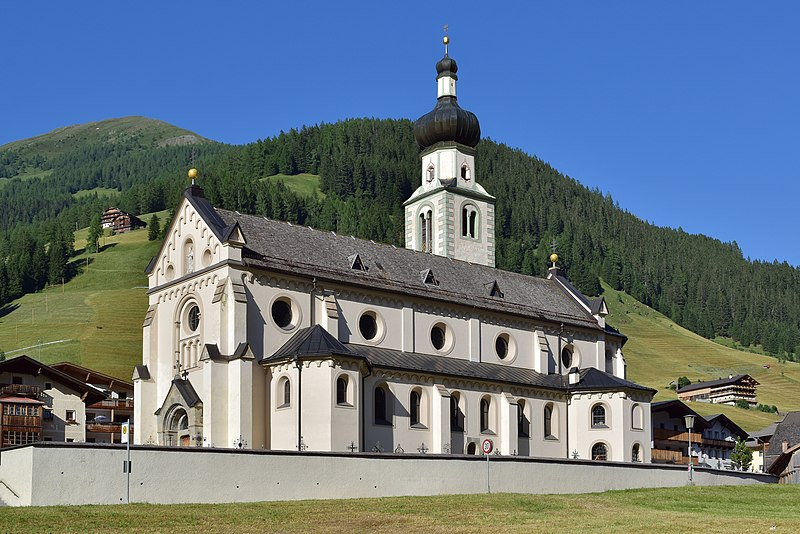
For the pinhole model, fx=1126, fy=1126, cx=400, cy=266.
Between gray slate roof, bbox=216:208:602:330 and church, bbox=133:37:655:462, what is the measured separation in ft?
0.41

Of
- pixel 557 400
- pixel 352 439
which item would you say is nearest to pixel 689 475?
pixel 557 400

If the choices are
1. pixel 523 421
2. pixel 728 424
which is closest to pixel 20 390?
pixel 523 421

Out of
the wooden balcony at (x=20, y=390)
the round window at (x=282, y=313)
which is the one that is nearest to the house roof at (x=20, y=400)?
the wooden balcony at (x=20, y=390)

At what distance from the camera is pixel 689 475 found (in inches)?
2243

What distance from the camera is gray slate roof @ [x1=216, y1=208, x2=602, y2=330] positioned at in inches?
2298

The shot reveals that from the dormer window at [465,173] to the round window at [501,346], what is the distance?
15.3 metres

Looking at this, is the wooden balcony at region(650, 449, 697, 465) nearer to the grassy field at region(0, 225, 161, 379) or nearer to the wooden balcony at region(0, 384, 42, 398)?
the wooden balcony at region(0, 384, 42, 398)

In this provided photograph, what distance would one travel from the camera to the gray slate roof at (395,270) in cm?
5838

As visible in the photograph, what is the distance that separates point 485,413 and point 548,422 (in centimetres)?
585

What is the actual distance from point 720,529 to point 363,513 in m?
11.1

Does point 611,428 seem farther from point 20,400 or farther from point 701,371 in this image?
point 701,371

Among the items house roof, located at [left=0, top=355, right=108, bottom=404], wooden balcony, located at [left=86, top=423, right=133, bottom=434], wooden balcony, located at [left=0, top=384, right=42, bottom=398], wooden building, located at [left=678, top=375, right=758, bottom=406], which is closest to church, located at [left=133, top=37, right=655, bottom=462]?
wooden balcony, located at [left=0, top=384, right=42, bottom=398]

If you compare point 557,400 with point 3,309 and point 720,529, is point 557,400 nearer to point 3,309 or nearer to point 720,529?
point 720,529

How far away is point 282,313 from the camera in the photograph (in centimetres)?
5750
